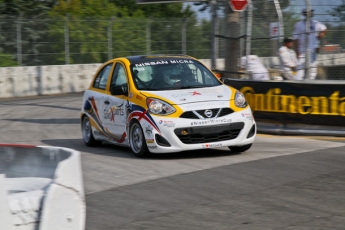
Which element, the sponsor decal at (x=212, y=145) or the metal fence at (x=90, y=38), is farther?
the metal fence at (x=90, y=38)

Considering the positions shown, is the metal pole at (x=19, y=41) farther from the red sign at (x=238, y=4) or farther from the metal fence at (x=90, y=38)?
the red sign at (x=238, y=4)

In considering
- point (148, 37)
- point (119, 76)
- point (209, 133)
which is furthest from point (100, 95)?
point (148, 37)

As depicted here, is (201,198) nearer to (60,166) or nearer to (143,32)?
(60,166)

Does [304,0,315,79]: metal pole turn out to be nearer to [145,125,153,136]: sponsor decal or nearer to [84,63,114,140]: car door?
[84,63,114,140]: car door

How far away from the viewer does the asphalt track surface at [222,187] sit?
684 cm

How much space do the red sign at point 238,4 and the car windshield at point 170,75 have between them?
12.5ft

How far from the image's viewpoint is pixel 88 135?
13117 millimetres

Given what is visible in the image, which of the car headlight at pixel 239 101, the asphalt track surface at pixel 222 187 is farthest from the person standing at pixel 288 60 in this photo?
the car headlight at pixel 239 101

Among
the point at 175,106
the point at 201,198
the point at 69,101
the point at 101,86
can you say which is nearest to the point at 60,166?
the point at 201,198

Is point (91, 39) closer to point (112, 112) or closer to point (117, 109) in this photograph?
point (112, 112)

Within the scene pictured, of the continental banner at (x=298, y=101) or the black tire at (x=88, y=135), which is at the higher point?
the continental banner at (x=298, y=101)

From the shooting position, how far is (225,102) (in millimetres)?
10977

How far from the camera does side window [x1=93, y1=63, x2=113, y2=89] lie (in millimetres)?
12625

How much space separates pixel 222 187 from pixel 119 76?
13.8ft
